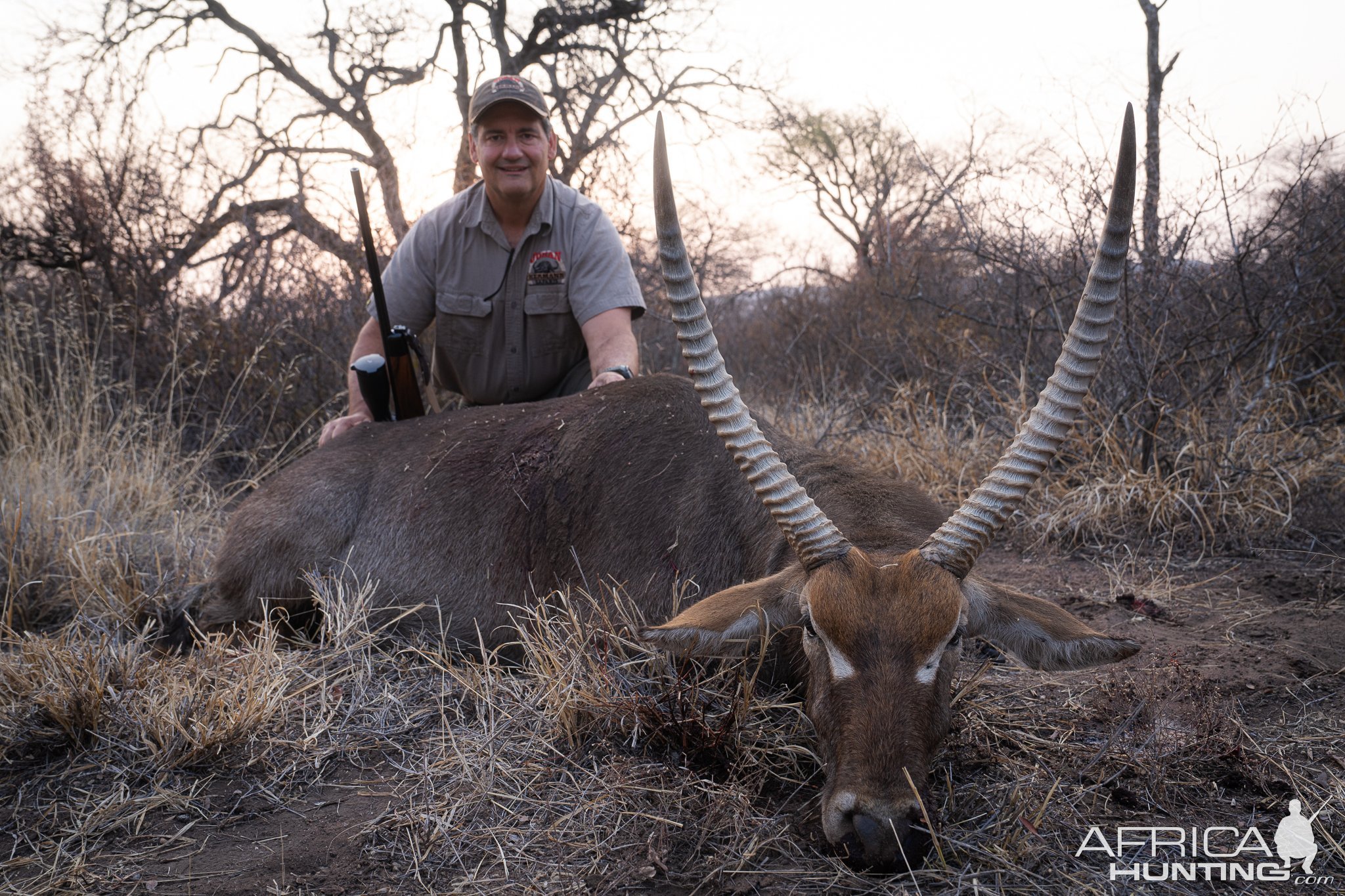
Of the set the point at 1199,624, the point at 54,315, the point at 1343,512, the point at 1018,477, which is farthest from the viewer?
the point at 54,315

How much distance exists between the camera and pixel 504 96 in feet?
18.3

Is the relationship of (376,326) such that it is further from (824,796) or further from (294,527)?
(824,796)

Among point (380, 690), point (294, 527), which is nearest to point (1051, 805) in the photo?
point (380, 690)

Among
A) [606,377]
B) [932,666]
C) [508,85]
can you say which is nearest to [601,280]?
[606,377]

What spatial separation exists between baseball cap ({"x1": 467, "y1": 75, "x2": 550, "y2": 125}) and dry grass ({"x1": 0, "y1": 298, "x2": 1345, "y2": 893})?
10.3 ft

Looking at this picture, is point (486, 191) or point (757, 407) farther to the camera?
point (757, 407)

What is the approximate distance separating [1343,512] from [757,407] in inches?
168

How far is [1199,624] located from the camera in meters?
4.29

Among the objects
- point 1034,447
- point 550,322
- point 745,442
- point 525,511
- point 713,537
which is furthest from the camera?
point 550,322

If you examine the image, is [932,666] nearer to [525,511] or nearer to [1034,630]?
[1034,630]

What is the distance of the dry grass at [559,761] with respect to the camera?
102 inches

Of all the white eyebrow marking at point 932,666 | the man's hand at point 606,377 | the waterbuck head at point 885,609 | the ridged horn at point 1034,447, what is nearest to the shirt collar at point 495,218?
the man's hand at point 606,377

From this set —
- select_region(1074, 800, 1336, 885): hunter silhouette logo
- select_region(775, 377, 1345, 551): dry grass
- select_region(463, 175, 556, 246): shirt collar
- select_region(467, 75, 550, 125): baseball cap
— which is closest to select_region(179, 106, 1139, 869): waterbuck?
select_region(1074, 800, 1336, 885): hunter silhouette logo

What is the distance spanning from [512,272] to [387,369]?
3.35 ft
